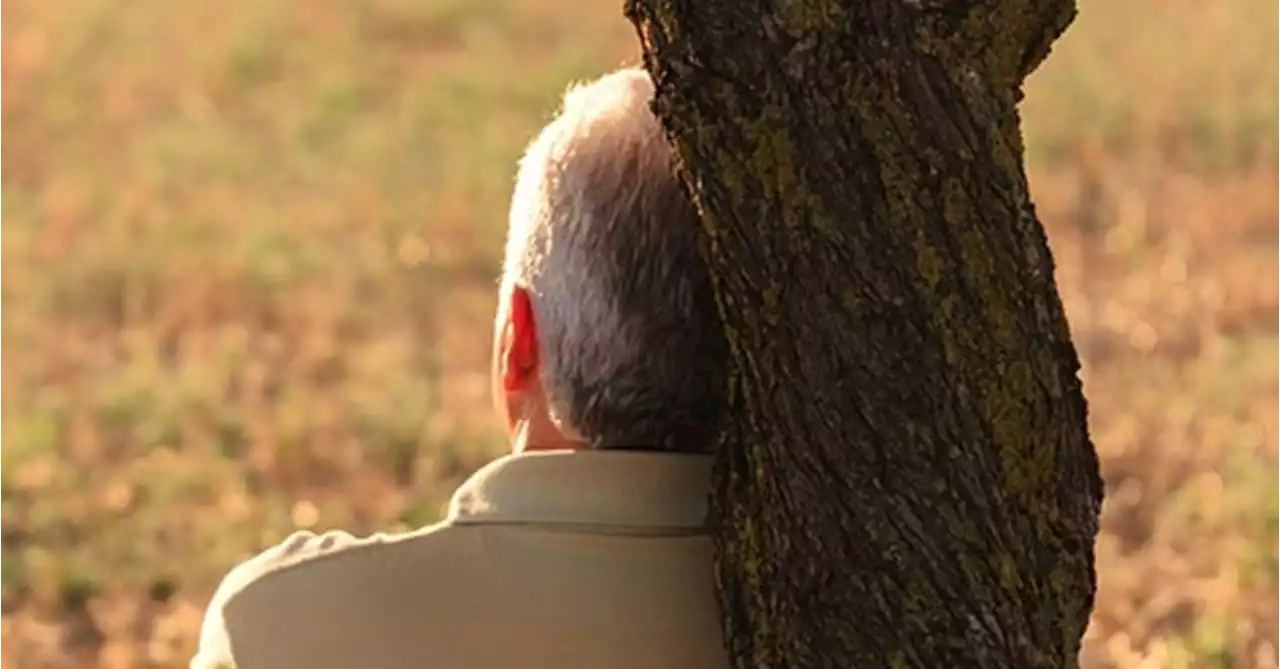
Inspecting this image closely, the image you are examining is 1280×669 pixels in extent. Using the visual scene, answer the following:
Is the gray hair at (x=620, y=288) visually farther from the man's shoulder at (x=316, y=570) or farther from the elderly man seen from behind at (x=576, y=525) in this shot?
the man's shoulder at (x=316, y=570)

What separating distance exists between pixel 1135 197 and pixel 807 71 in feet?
24.8

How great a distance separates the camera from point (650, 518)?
268 centimetres

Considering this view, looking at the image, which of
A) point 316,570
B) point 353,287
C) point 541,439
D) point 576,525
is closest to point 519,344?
point 541,439

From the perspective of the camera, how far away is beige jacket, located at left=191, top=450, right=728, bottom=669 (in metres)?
2.62

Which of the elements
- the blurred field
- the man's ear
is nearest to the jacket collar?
the man's ear

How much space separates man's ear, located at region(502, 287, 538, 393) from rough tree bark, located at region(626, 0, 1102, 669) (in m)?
0.24

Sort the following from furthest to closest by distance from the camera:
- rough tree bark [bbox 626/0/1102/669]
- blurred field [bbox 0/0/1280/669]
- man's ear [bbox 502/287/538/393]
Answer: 1. blurred field [bbox 0/0/1280/669]
2. man's ear [bbox 502/287/538/393]
3. rough tree bark [bbox 626/0/1102/669]

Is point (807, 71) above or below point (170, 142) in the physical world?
below

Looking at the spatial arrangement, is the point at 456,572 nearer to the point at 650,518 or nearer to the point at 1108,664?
the point at 650,518

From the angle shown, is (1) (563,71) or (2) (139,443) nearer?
(2) (139,443)

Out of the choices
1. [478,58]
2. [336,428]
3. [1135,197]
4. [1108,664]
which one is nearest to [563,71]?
[478,58]

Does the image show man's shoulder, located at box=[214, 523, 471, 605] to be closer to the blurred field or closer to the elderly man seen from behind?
the elderly man seen from behind

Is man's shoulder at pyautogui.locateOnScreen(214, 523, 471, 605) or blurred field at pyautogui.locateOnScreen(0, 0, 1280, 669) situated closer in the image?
A: man's shoulder at pyautogui.locateOnScreen(214, 523, 471, 605)

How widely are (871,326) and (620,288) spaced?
28cm
